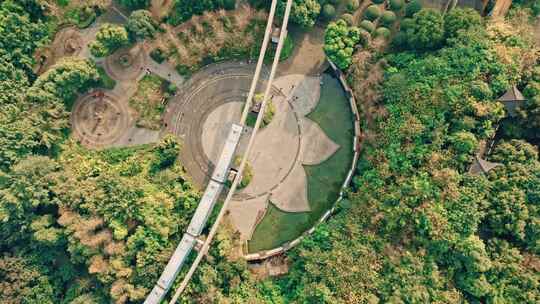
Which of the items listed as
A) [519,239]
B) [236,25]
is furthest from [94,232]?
[519,239]

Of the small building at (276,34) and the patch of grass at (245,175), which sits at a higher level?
the small building at (276,34)

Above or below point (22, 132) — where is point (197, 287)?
below

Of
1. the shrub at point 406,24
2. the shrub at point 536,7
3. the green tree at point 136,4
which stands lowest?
the green tree at point 136,4

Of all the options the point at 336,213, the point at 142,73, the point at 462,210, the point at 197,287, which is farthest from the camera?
the point at 142,73

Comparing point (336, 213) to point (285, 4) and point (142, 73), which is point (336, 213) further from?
point (142, 73)

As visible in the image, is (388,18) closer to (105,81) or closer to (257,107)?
(257,107)

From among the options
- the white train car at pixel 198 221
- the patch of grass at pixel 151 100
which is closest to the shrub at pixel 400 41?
the white train car at pixel 198 221

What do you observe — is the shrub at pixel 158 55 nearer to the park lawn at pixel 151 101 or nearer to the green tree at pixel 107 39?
the park lawn at pixel 151 101
